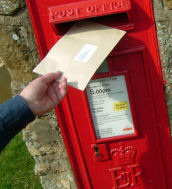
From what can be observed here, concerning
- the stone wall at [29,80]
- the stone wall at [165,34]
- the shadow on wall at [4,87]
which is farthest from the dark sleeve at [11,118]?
the shadow on wall at [4,87]

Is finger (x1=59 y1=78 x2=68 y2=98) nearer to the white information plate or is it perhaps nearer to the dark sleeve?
the dark sleeve

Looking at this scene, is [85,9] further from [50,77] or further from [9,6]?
[9,6]

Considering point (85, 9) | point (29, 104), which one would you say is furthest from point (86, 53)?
point (29, 104)

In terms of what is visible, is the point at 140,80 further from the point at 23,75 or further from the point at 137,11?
the point at 23,75

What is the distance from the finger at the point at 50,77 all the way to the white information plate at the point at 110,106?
34 cm

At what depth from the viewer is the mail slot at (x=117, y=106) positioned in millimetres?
1784

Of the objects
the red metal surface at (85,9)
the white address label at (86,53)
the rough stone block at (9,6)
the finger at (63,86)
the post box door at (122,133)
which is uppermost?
the rough stone block at (9,6)

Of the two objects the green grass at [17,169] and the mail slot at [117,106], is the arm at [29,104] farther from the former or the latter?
the green grass at [17,169]

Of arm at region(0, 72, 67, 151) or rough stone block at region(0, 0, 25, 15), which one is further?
rough stone block at region(0, 0, 25, 15)

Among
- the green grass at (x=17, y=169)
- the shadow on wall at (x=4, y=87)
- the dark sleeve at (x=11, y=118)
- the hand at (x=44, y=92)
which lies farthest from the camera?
the shadow on wall at (x=4, y=87)

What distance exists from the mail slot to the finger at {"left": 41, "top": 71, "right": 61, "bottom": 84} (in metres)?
0.28

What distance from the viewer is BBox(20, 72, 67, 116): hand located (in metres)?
1.60

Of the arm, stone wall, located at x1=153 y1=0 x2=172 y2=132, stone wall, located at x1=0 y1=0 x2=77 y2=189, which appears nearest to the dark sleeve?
the arm

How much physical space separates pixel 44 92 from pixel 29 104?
0.45ft
